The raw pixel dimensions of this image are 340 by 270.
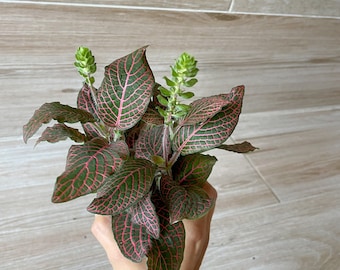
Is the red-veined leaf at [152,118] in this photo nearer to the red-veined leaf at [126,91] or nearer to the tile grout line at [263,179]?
the red-veined leaf at [126,91]

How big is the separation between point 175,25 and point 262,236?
553 millimetres

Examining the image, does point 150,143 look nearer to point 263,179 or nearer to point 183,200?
point 183,200

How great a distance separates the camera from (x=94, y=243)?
88 cm

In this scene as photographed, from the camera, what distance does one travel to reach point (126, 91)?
0.49 meters

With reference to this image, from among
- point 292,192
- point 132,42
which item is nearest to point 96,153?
point 132,42

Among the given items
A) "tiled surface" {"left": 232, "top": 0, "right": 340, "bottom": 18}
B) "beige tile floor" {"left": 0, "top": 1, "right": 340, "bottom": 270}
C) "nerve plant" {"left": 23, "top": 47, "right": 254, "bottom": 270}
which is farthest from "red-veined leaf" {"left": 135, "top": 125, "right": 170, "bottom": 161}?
"tiled surface" {"left": 232, "top": 0, "right": 340, "bottom": 18}

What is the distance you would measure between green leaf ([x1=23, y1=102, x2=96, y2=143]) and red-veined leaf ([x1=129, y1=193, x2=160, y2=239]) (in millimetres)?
124

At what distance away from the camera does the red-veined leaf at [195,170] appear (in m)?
0.56

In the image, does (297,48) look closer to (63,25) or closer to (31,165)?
(63,25)

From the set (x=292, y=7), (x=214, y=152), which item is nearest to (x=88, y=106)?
(x=214, y=152)

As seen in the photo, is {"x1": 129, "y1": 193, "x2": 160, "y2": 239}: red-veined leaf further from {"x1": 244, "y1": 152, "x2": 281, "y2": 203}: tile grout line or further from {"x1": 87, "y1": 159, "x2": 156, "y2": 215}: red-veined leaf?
{"x1": 244, "y1": 152, "x2": 281, "y2": 203}: tile grout line

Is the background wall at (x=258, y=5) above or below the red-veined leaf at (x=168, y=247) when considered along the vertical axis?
above

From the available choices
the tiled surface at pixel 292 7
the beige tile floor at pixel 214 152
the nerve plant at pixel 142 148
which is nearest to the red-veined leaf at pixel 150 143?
the nerve plant at pixel 142 148

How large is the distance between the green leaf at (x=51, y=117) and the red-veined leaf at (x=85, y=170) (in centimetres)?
4
